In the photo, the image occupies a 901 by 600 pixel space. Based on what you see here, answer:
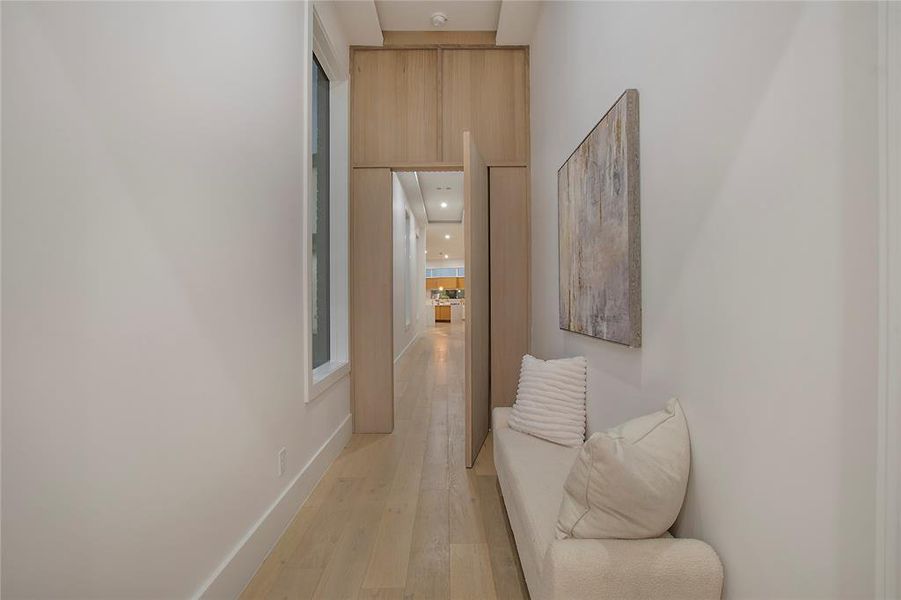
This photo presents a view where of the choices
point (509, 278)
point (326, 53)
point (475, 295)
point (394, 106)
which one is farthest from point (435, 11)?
point (475, 295)

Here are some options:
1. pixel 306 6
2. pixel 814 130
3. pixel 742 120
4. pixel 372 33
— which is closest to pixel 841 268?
pixel 814 130

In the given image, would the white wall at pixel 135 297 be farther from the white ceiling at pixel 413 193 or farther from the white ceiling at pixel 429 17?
the white ceiling at pixel 413 193

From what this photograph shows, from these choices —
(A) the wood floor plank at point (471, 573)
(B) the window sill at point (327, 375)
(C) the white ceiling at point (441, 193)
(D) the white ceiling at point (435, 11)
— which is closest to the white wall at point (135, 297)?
(B) the window sill at point (327, 375)

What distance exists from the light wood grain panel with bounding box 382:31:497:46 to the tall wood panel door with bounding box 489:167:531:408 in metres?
1.07

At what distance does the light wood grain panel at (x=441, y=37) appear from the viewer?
3.45 meters

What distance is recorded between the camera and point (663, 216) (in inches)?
53.6

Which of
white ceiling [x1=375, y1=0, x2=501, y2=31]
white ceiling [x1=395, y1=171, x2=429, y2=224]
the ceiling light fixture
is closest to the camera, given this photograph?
white ceiling [x1=375, y1=0, x2=501, y2=31]

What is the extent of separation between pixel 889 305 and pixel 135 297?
1569mm

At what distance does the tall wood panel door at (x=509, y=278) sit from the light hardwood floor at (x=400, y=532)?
0.60 metres

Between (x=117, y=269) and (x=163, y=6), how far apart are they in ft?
2.54

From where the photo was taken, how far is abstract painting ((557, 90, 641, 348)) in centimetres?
153

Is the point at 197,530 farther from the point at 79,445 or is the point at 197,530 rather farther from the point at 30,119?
the point at 30,119

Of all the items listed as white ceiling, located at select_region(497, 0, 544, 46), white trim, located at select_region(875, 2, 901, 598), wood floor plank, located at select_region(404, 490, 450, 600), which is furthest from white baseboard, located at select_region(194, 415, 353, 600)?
white ceiling, located at select_region(497, 0, 544, 46)

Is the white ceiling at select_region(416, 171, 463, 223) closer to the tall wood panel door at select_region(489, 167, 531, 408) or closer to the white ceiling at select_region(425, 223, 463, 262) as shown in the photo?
the white ceiling at select_region(425, 223, 463, 262)
